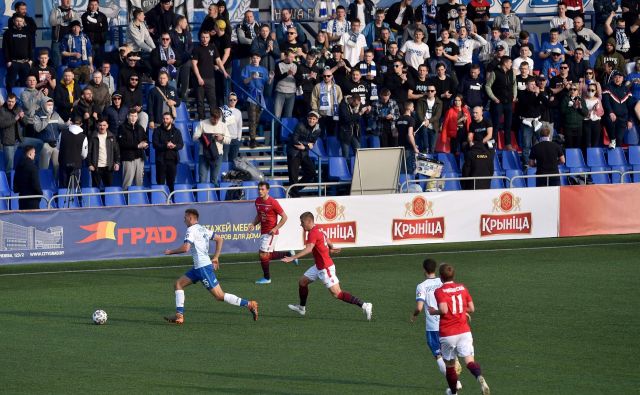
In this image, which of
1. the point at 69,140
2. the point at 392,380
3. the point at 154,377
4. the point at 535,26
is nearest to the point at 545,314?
the point at 392,380

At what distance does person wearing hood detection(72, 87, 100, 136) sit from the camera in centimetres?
3112

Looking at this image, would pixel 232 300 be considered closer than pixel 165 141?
Yes

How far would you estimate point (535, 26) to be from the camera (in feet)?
136

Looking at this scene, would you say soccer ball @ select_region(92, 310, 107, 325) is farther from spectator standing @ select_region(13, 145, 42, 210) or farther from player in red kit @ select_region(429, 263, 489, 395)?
player in red kit @ select_region(429, 263, 489, 395)

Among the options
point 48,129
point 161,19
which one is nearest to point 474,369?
point 48,129

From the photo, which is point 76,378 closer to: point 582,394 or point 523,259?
point 582,394

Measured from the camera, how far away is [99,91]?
31625 millimetres

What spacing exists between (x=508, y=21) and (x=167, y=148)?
12265 millimetres

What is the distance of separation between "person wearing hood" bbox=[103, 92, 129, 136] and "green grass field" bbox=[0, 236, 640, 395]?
11.8 feet

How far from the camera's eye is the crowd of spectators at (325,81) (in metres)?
31.4

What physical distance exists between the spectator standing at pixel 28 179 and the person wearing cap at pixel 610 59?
17495 mm

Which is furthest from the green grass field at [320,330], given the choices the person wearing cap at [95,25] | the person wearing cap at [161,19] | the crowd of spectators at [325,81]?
the person wearing cap at [161,19]

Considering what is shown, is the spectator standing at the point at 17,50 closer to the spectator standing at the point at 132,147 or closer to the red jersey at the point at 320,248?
the spectator standing at the point at 132,147

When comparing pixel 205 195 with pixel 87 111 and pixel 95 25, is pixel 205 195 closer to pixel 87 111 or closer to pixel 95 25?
pixel 87 111
